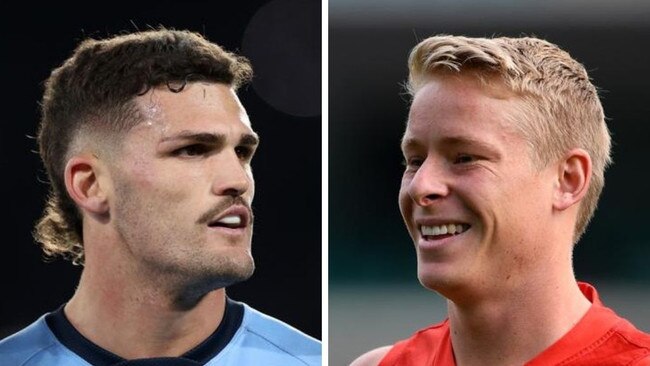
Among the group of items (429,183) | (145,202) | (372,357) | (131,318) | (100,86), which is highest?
(100,86)

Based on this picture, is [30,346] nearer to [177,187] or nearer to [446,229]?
[177,187]

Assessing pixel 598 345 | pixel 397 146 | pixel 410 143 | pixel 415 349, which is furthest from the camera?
pixel 397 146

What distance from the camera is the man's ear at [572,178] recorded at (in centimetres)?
166

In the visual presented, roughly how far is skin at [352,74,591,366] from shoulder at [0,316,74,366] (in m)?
0.88

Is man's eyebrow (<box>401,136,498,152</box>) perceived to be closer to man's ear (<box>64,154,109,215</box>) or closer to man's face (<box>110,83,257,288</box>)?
man's face (<box>110,83,257,288</box>)

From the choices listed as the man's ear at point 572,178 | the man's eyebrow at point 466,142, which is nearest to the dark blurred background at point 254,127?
the man's eyebrow at point 466,142

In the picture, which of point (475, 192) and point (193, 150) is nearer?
point (475, 192)

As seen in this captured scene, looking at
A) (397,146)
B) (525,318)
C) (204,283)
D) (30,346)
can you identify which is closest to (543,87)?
(525,318)

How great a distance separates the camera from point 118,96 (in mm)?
1922

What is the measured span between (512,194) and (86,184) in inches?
36.9

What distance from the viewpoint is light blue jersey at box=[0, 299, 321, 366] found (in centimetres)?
196

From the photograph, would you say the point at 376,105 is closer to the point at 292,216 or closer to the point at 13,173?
the point at 292,216

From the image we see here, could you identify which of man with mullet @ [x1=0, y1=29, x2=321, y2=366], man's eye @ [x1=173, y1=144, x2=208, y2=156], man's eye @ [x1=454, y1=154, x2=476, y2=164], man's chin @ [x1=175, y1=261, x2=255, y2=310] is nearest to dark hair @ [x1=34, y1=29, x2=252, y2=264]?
man with mullet @ [x1=0, y1=29, x2=321, y2=366]

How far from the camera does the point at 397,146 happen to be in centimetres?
222
